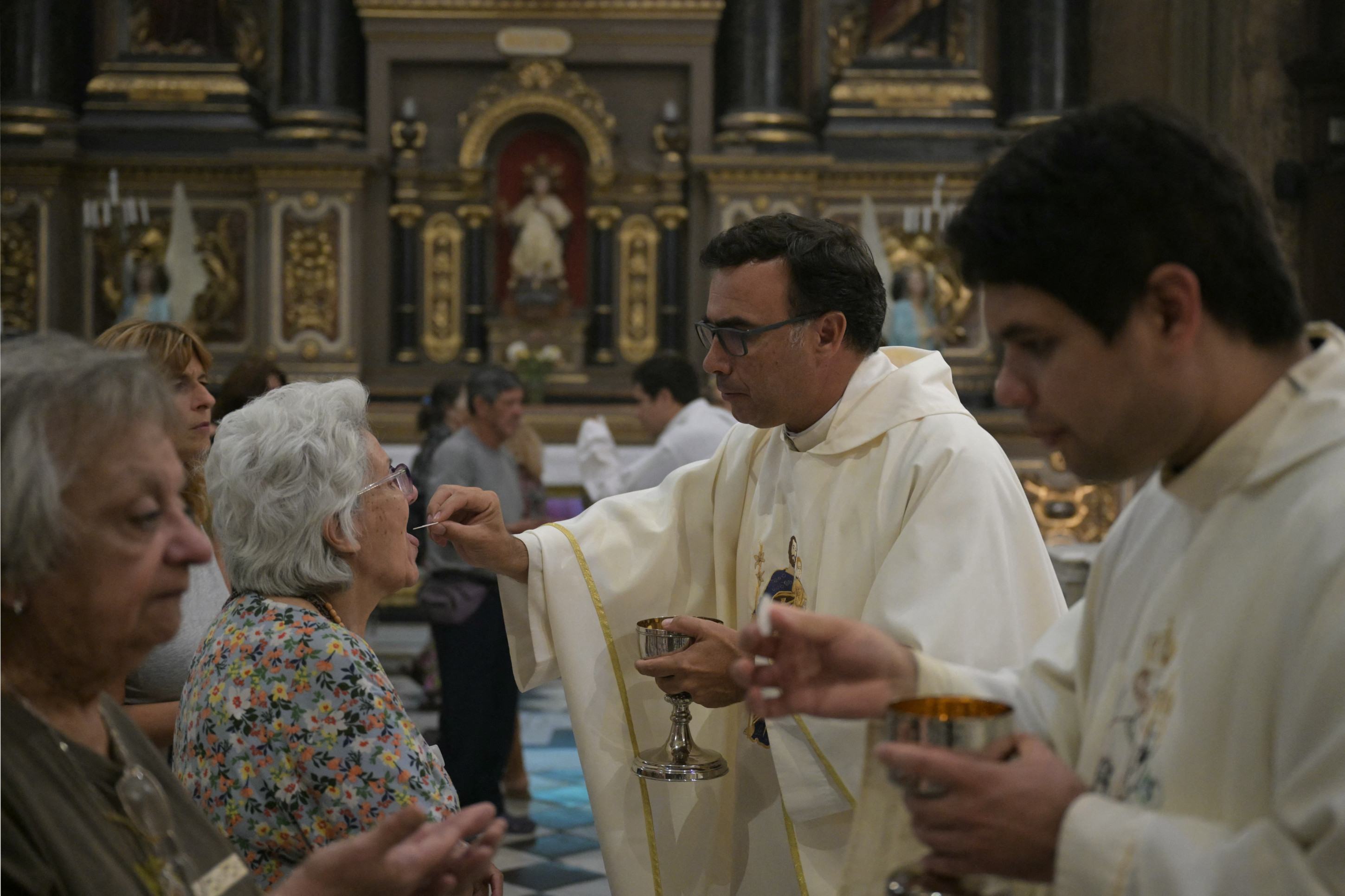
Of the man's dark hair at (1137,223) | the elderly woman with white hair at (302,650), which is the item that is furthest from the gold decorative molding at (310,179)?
the man's dark hair at (1137,223)

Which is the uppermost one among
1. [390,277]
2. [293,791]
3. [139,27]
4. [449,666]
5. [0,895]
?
[139,27]

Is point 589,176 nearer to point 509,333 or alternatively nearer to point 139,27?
point 509,333

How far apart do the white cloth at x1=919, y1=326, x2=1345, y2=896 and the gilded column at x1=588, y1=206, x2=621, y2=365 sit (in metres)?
9.43

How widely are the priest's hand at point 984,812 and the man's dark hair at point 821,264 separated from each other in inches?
60.9

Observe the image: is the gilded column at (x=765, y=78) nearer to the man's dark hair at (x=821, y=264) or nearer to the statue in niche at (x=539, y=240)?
the statue in niche at (x=539, y=240)

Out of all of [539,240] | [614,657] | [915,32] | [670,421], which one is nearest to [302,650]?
[614,657]

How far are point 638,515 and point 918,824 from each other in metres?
1.73

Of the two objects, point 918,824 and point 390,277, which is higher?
point 390,277

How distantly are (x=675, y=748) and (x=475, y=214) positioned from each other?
872 cm

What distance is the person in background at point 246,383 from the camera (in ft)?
13.5

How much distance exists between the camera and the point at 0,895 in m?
1.30

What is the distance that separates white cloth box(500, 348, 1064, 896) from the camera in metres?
2.41

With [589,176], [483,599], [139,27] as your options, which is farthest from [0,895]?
[139,27]

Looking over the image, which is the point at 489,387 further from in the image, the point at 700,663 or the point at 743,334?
the point at 700,663
